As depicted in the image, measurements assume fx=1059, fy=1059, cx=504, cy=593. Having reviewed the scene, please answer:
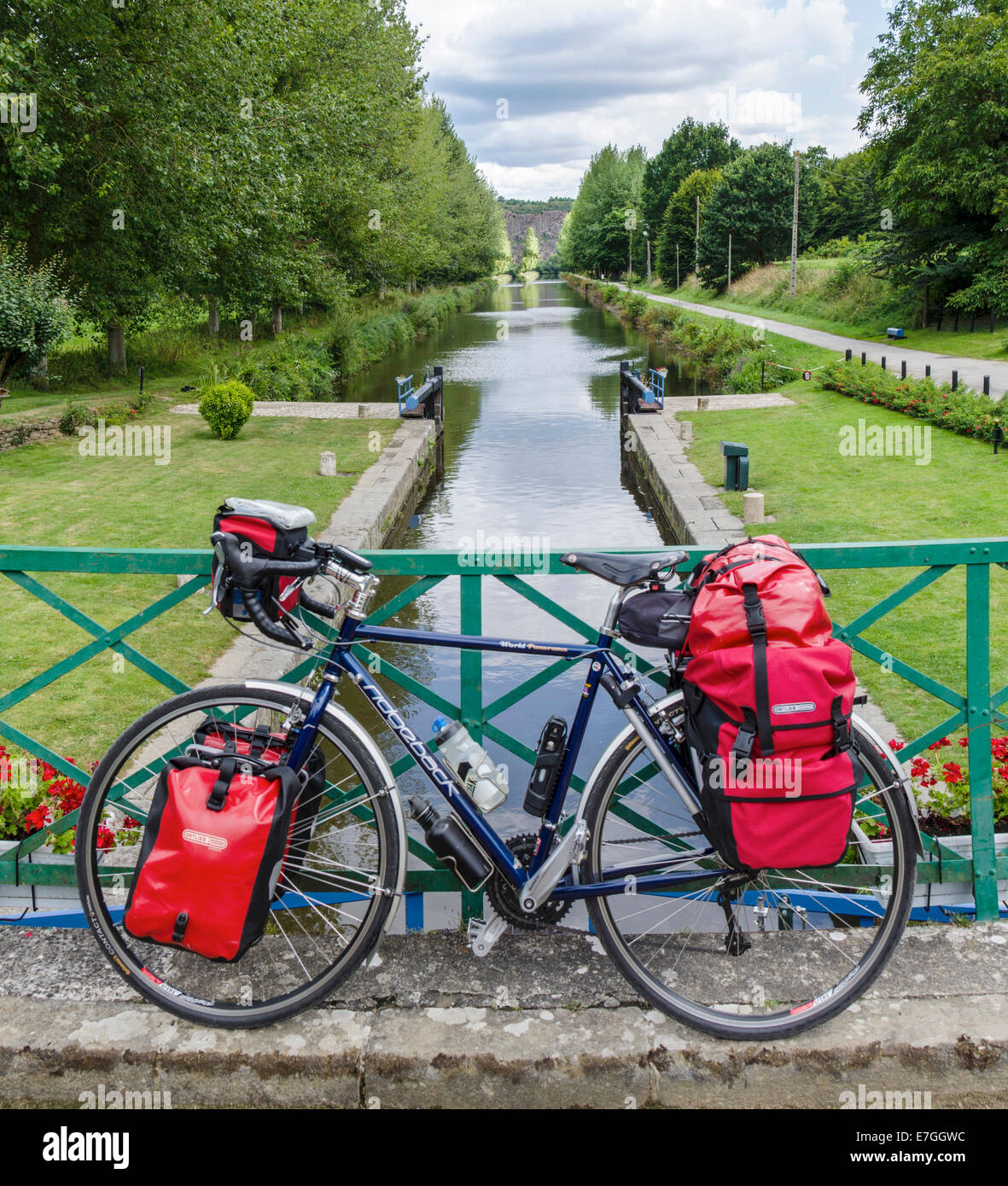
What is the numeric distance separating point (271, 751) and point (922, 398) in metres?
19.3

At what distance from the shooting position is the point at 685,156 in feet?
271

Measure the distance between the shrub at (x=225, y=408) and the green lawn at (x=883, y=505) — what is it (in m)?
7.75

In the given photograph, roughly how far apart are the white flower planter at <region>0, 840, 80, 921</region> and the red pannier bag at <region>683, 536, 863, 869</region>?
1.94 meters

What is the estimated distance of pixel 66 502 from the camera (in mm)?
12805

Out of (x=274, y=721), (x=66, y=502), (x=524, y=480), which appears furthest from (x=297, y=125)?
(x=274, y=721)

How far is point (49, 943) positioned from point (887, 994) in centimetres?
227

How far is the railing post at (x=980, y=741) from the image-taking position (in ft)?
9.58

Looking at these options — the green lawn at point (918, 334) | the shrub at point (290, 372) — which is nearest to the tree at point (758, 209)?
the green lawn at point (918, 334)

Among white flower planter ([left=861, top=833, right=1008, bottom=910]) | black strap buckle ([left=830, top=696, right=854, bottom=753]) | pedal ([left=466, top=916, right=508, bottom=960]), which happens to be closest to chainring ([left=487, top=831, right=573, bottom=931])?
pedal ([left=466, top=916, right=508, bottom=960])

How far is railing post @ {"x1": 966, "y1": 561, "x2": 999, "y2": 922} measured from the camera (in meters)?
2.92

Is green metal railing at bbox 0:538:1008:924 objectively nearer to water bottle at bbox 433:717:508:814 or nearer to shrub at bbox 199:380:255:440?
water bottle at bbox 433:717:508:814

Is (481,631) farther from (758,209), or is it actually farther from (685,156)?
(685,156)

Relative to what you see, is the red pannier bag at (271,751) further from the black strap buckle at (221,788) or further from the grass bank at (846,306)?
the grass bank at (846,306)

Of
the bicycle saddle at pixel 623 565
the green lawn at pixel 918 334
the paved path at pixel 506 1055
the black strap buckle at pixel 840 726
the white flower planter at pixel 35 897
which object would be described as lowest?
the paved path at pixel 506 1055
